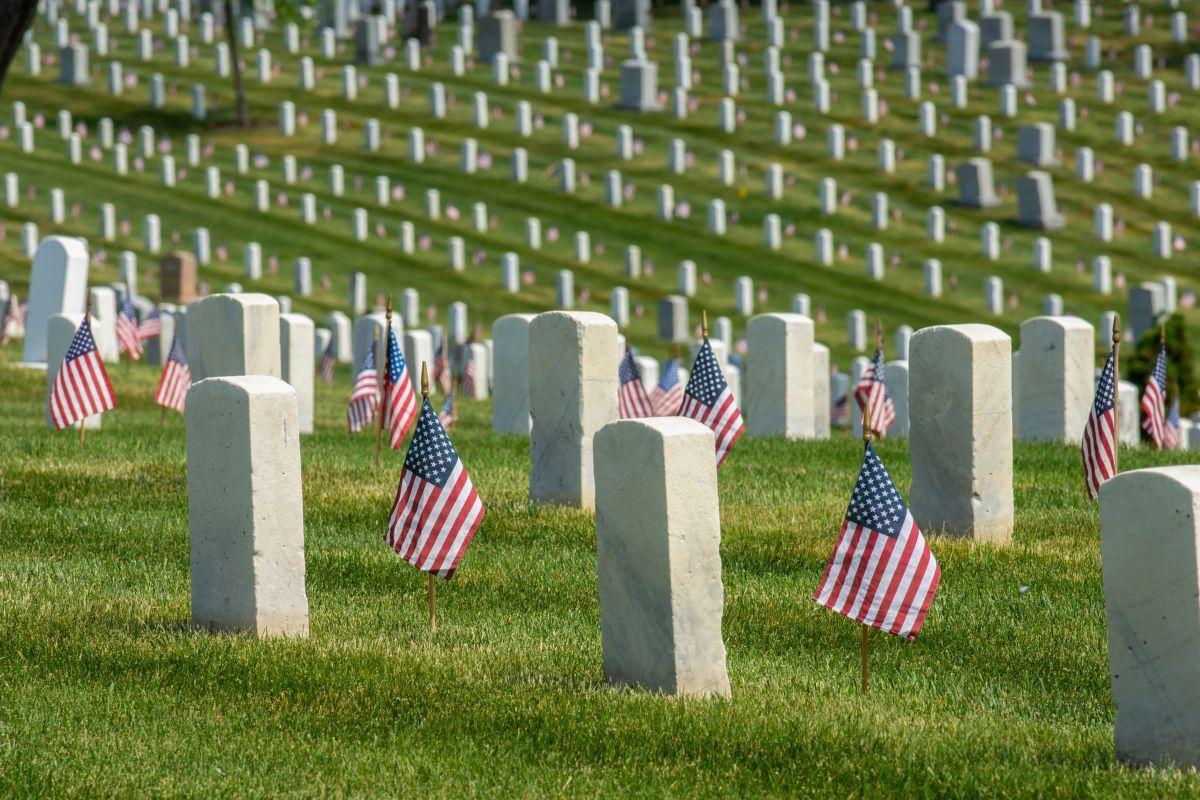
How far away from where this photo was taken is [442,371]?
2397 cm

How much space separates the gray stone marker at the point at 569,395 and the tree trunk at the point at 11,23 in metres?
3.57

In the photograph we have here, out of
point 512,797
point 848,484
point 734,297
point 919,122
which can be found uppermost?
point 919,122

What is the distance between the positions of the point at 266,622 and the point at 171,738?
1.52 metres

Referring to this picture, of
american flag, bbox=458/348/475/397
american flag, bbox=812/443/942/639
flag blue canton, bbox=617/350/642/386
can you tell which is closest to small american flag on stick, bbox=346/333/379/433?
flag blue canton, bbox=617/350/642/386

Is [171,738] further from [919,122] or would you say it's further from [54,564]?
[919,122]

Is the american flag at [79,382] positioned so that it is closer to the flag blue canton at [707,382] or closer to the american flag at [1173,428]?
the flag blue canton at [707,382]

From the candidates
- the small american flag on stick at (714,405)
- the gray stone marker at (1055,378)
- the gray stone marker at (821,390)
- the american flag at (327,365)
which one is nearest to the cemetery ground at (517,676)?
the small american flag on stick at (714,405)

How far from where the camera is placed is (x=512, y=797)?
255 inches

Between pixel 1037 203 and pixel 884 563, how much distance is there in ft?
96.6

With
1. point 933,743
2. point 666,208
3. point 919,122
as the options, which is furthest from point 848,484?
point 919,122

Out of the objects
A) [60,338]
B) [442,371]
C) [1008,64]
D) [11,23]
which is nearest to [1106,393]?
[11,23]

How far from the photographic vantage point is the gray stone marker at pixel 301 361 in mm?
17516

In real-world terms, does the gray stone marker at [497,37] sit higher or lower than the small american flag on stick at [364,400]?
higher

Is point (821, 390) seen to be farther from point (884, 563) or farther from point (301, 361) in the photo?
point (884, 563)
